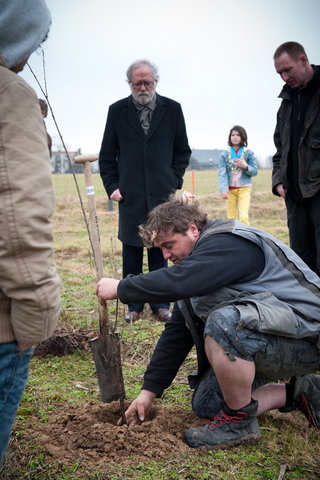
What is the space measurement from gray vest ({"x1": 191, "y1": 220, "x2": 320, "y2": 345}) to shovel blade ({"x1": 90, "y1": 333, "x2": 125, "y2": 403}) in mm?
693

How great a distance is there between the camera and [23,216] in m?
1.51

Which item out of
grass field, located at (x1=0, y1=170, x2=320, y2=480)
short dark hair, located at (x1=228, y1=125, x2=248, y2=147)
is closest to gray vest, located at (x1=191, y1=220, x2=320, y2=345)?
grass field, located at (x1=0, y1=170, x2=320, y2=480)

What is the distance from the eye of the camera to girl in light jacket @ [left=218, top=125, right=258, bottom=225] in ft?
26.6

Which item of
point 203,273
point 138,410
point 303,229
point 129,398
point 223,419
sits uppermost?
point 203,273

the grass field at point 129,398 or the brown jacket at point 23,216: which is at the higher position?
the brown jacket at point 23,216

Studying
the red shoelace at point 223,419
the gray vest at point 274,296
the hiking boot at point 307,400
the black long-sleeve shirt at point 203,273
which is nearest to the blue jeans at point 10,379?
the black long-sleeve shirt at point 203,273

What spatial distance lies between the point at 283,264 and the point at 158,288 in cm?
67

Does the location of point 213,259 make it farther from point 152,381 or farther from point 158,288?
point 152,381

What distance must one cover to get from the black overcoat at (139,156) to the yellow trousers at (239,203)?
3.40m

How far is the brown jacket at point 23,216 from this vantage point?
4.94ft

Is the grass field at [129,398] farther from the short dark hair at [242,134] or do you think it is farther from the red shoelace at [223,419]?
the short dark hair at [242,134]

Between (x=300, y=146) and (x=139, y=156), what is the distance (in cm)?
143

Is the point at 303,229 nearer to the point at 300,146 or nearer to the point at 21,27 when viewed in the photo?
the point at 300,146

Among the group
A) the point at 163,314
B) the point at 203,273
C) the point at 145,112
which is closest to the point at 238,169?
the point at 145,112
